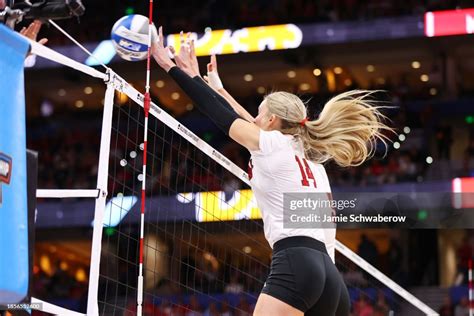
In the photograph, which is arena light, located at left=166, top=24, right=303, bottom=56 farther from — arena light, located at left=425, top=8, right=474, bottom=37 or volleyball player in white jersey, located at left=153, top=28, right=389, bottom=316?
volleyball player in white jersey, located at left=153, top=28, right=389, bottom=316

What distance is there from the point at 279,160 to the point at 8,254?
5.79 feet

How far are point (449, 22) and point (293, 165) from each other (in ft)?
60.0

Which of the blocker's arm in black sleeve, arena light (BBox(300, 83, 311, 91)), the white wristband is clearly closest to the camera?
the blocker's arm in black sleeve

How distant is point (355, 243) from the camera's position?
2678cm

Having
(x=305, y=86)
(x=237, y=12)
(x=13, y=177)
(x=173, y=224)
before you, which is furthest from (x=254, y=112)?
(x=13, y=177)

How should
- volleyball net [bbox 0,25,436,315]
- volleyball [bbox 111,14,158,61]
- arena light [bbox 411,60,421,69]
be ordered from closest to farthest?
1. volleyball net [bbox 0,25,436,315]
2. volleyball [bbox 111,14,158,61]
3. arena light [bbox 411,60,421,69]

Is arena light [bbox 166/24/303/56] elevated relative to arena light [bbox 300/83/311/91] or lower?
lower

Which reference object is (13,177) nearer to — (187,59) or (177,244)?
(187,59)

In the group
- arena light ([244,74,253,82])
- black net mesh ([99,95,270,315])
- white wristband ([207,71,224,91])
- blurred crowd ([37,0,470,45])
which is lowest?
white wristband ([207,71,224,91])

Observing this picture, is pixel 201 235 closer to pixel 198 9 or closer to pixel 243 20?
pixel 243 20

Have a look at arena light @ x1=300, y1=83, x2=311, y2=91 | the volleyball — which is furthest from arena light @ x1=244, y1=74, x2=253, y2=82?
the volleyball

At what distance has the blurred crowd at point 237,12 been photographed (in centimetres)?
2414

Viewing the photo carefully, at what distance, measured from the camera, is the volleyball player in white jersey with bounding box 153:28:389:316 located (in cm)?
457

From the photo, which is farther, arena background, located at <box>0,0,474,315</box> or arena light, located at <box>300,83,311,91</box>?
arena light, located at <box>300,83,311,91</box>
